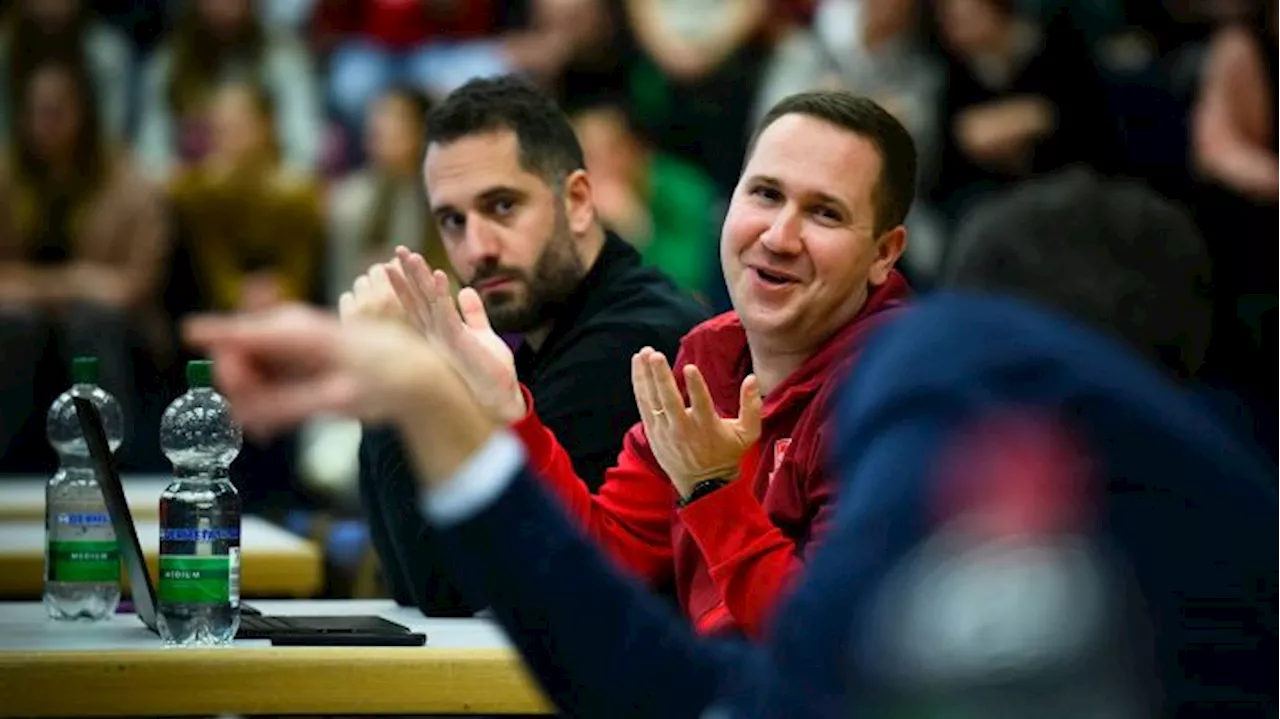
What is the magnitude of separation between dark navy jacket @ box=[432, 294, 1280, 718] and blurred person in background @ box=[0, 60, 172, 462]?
625 cm

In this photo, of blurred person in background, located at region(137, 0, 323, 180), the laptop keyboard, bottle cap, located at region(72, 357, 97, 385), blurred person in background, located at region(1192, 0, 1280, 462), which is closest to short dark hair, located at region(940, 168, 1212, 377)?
the laptop keyboard

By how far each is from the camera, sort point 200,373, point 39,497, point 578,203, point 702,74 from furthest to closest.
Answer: point 702,74, point 39,497, point 578,203, point 200,373

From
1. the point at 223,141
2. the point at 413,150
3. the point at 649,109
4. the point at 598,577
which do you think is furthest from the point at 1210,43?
the point at 598,577

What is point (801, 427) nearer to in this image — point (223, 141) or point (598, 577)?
point (598, 577)

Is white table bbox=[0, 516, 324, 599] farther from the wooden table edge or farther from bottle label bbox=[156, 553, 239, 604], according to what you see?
the wooden table edge

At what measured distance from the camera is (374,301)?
9.42ft

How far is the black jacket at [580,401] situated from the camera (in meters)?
3.91

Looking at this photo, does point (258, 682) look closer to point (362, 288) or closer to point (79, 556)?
point (362, 288)

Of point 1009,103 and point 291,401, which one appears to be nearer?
point 291,401

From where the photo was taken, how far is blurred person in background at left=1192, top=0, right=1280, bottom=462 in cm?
732

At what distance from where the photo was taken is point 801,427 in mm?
3152

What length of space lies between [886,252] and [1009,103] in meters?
4.56

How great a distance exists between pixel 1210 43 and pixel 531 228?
432 cm

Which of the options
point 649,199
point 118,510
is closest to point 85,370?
point 118,510
